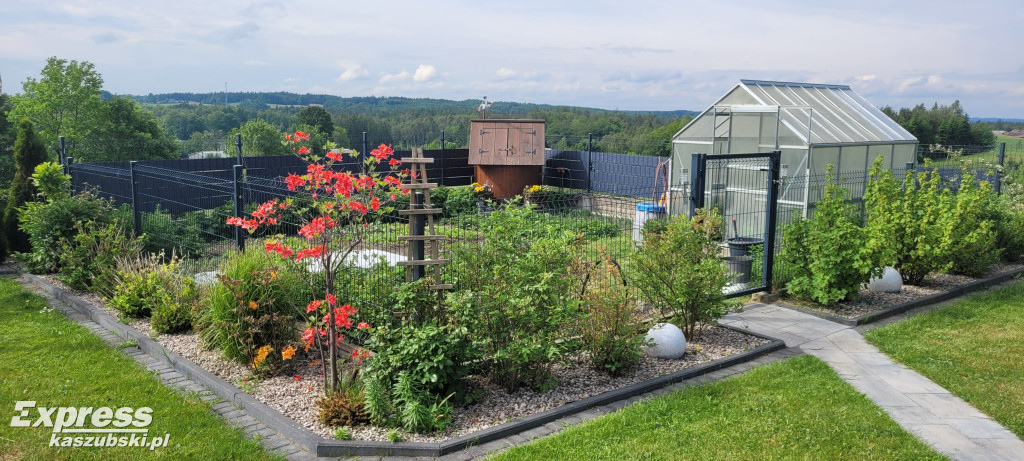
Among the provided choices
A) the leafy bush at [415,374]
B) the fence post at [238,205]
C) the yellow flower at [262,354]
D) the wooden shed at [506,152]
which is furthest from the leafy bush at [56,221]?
the wooden shed at [506,152]

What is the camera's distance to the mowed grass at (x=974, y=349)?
5273 millimetres

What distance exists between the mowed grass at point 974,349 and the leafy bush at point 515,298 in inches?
128

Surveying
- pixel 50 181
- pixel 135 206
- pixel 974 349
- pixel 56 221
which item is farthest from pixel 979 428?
pixel 50 181

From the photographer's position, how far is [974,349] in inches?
253

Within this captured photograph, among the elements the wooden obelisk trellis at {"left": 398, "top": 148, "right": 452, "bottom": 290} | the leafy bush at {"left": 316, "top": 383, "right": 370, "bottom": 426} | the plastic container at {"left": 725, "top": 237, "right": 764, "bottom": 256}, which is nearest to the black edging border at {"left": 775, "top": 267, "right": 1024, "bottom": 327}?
the plastic container at {"left": 725, "top": 237, "right": 764, "bottom": 256}

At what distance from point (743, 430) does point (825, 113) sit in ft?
35.6

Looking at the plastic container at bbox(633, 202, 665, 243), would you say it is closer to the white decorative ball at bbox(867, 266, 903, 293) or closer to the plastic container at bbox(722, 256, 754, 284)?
the plastic container at bbox(722, 256, 754, 284)

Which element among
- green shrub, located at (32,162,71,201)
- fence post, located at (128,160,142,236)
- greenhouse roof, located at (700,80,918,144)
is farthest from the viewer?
greenhouse roof, located at (700,80,918,144)

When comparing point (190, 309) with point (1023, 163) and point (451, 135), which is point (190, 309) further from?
point (1023, 163)

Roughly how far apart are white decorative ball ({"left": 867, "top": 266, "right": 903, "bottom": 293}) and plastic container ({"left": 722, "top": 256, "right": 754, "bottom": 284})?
1.57 m

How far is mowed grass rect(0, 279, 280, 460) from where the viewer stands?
4176 millimetres

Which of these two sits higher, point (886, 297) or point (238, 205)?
point (238, 205)

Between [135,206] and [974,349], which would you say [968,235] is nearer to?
[974,349]

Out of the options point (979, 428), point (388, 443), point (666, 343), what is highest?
point (666, 343)
